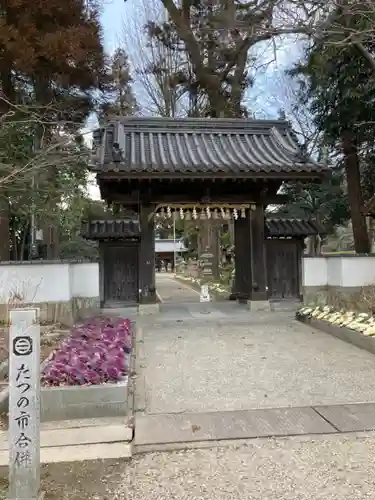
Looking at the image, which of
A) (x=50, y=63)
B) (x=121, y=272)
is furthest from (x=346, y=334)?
(x=50, y=63)

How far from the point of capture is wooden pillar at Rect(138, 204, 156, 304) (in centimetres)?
1155

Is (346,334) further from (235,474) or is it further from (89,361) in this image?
(235,474)

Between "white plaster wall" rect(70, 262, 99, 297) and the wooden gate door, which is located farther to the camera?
the wooden gate door

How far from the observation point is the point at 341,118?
46.3 feet

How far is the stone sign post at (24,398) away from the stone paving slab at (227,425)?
115 centimetres

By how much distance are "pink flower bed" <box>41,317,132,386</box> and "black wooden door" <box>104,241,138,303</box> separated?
4.94 m

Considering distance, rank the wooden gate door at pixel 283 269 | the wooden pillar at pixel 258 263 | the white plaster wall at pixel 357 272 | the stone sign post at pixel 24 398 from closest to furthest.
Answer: the stone sign post at pixel 24 398, the white plaster wall at pixel 357 272, the wooden pillar at pixel 258 263, the wooden gate door at pixel 283 269

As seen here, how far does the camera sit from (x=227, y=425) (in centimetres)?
416

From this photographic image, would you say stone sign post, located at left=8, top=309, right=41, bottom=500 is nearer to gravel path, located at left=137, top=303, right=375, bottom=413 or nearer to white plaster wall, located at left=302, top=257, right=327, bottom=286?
gravel path, located at left=137, top=303, right=375, bottom=413

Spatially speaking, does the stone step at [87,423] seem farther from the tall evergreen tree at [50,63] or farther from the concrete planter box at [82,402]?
the tall evergreen tree at [50,63]

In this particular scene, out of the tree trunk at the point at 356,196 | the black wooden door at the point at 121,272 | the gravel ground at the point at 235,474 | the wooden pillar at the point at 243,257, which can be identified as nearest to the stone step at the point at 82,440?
the gravel ground at the point at 235,474

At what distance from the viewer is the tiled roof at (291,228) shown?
40.2ft

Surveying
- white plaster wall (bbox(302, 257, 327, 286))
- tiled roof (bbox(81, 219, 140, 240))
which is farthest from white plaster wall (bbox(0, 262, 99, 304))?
white plaster wall (bbox(302, 257, 327, 286))

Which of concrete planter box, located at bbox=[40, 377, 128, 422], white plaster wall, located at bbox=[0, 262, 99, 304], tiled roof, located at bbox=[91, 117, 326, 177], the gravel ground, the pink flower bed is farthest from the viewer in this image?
tiled roof, located at bbox=[91, 117, 326, 177]
